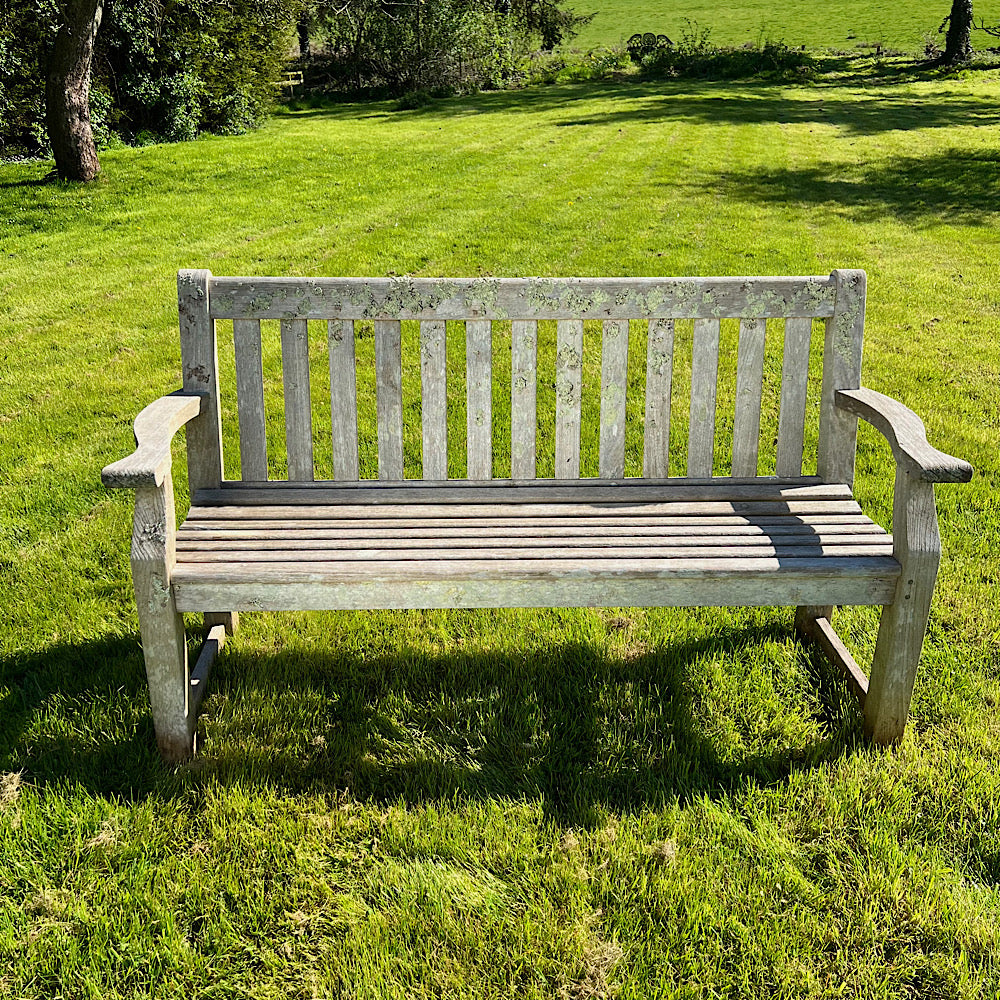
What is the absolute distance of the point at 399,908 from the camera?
2.40 m

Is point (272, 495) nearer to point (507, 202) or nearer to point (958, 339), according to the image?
point (958, 339)

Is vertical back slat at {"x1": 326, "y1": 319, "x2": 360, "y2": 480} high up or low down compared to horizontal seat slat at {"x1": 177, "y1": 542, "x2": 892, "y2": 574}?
up

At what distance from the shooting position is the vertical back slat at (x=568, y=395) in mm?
3312

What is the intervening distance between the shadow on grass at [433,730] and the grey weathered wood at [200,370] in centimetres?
70

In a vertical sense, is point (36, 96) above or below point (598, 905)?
above

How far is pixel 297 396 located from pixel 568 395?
0.95m

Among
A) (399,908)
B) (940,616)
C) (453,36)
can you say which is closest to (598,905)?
(399,908)

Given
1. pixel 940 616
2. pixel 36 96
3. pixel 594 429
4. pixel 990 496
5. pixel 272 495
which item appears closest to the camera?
pixel 272 495

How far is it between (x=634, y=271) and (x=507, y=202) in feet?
12.0

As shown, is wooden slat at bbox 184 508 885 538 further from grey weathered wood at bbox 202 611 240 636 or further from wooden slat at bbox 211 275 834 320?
wooden slat at bbox 211 275 834 320

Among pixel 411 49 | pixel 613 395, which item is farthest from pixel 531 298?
pixel 411 49

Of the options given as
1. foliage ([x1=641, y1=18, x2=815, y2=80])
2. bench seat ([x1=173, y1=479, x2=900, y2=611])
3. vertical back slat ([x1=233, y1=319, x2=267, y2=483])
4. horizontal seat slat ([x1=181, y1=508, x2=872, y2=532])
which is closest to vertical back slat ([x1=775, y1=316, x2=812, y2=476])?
bench seat ([x1=173, y1=479, x2=900, y2=611])

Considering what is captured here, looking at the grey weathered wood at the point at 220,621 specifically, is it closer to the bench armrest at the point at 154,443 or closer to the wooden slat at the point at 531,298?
the bench armrest at the point at 154,443

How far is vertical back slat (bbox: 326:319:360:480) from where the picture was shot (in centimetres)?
328
